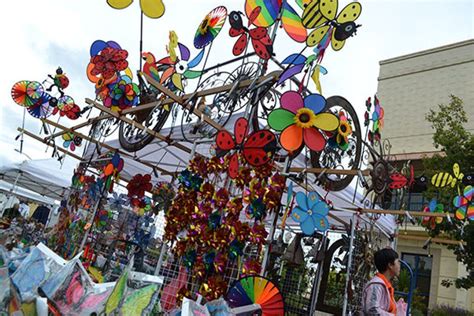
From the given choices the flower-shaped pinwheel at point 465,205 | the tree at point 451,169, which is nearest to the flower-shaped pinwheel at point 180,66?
the flower-shaped pinwheel at point 465,205

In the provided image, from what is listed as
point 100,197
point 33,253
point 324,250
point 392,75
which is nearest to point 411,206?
point 392,75

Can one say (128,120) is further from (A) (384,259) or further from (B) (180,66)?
(A) (384,259)

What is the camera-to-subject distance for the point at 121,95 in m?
4.14

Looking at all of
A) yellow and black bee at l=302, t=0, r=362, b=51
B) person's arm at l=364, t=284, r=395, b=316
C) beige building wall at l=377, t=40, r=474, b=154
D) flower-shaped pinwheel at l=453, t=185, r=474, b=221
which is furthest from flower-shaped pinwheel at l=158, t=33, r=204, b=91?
beige building wall at l=377, t=40, r=474, b=154

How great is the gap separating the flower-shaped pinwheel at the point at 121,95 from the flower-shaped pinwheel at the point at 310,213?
2397 millimetres

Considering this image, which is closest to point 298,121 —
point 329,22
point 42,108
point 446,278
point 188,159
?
point 329,22

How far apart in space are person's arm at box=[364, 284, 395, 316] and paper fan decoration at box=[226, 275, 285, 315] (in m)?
0.62

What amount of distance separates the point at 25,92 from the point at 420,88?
14.3 m

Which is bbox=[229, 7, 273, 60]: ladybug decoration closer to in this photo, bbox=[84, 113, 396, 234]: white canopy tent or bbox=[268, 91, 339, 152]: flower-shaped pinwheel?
bbox=[268, 91, 339, 152]: flower-shaped pinwheel

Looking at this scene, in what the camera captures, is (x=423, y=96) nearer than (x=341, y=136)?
No

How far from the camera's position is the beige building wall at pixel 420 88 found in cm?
1363

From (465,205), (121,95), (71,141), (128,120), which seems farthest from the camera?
(71,141)

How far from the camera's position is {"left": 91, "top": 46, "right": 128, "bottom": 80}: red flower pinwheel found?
3.69m

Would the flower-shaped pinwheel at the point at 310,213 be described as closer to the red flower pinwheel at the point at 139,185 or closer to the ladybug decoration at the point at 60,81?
the red flower pinwheel at the point at 139,185
